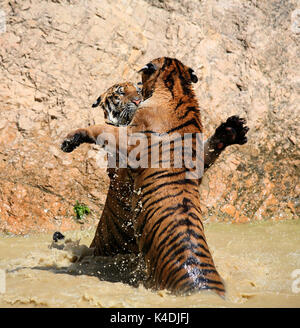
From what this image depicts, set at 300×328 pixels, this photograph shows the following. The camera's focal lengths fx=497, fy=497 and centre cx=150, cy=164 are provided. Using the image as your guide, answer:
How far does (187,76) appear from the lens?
384 cm

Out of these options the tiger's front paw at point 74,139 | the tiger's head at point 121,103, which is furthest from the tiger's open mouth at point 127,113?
the tiger's front paw at point 74,139

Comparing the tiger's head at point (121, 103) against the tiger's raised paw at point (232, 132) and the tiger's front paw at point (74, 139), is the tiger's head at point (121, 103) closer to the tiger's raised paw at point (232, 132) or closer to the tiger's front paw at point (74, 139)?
the tiger's front paw at point (74, 139)

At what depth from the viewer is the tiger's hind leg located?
11.6 feet

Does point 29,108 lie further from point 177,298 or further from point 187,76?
point 177,298

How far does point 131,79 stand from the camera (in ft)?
20.4

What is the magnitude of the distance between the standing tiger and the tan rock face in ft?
6.71

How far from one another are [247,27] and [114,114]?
2841 millimetres

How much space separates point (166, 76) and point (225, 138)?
0.68 metres

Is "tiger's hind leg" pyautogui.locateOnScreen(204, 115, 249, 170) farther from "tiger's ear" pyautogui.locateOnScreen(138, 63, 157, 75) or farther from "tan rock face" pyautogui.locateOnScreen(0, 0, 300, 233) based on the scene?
"tan rock face" pyautogui.locateOnScreen(0, 0, 300, 233)

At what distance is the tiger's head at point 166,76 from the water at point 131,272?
4.36 ft

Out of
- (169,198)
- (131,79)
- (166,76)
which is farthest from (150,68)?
(131,79)

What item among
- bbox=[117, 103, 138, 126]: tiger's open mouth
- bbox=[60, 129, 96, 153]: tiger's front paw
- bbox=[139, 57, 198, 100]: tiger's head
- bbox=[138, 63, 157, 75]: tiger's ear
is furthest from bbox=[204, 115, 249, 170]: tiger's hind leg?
bbox=[117, 103, 138, 126]: tiger's open mouth

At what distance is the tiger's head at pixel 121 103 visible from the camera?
449cm
